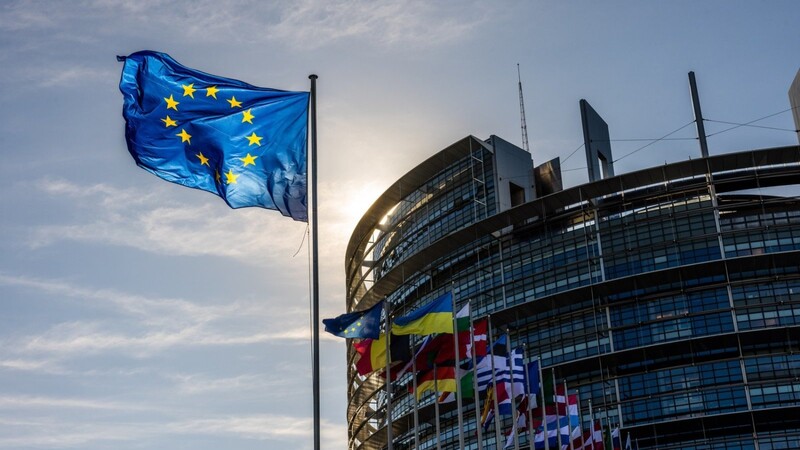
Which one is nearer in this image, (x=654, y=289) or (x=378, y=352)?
(x=378, y=352)

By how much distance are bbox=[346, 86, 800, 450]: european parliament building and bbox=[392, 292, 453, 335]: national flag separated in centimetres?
4360

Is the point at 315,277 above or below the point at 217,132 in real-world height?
below

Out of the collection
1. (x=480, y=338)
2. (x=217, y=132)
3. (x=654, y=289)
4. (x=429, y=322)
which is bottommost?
(x=429, y=322)

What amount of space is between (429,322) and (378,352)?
221cm

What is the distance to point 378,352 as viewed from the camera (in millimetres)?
39281

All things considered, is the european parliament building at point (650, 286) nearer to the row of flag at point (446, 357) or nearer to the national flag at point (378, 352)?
the row of flag at point (446, 357)

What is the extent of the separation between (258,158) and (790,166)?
66553mm

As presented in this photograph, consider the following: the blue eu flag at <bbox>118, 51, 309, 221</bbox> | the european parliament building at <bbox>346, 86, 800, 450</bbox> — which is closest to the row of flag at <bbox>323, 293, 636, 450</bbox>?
the blue eu flag at <bbox>118, 51, 309, 221</bbox>

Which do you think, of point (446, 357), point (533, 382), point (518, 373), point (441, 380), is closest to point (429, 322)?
point (446, 357)

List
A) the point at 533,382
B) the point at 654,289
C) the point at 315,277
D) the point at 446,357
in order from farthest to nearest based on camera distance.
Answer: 1. the point at 654,289
2. the point at 533,382
3. the point at 446,357
4. the point at 315,277

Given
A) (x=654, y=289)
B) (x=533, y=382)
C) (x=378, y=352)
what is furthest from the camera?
(x=654, y=289)

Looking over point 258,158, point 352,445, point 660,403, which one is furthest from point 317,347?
point 352,445

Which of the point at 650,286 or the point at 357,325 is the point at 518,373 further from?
the point at 650,286

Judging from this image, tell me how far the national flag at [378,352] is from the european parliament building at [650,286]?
43.8 m
